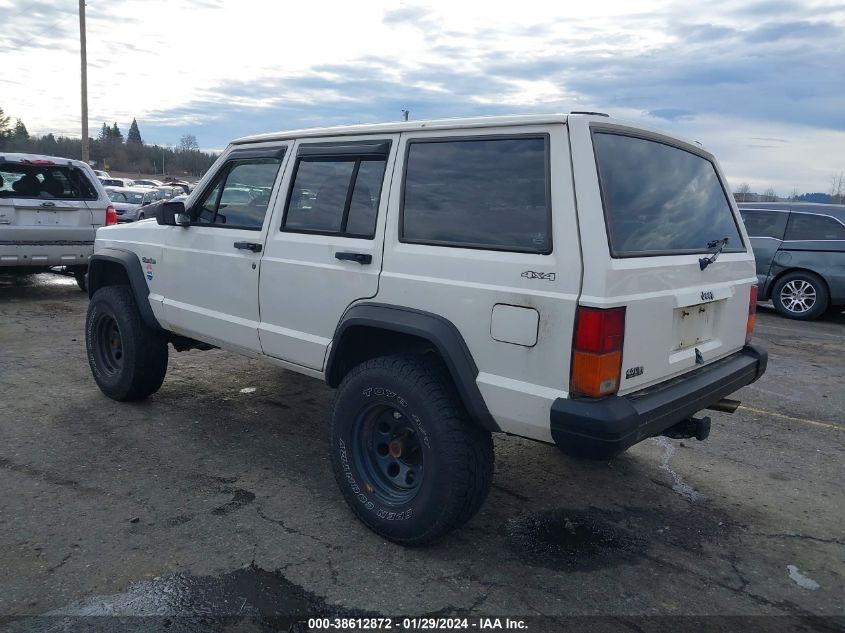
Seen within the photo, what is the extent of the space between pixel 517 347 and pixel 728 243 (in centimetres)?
167

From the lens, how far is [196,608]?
2797 millimetres

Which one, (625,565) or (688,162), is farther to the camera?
(688,162)

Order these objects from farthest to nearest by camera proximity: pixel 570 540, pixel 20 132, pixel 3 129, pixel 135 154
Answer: pixel 135 154 → pixel 20 132 → pixel 3 129 → pixel 570 540

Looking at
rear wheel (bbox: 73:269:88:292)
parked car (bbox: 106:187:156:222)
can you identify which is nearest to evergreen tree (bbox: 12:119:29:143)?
parked car (bbox: 106:187:156:222)

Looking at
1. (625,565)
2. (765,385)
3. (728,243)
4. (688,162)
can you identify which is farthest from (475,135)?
(765,385)

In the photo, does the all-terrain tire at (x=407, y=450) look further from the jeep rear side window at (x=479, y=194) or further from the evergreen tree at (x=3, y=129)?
the evergreen tree at (x=3, y=129)

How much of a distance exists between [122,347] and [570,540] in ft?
11.5

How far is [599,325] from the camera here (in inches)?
106

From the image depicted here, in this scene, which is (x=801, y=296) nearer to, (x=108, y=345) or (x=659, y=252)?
(x=659, y=252)

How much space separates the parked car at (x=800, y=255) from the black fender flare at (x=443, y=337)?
28.6 ft

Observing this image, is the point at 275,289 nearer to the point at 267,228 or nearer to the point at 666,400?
the point at 267,228

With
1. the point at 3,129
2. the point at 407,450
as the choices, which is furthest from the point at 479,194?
the point at 3,129

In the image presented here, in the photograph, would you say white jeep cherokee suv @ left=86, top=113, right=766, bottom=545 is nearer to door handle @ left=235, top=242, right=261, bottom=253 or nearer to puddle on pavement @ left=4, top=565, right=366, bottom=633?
door handle @ left=235, top=242, right=261, bottom=253

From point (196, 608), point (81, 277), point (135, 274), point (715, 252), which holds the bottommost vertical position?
point (196, 608)
